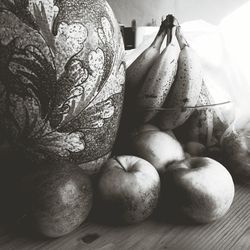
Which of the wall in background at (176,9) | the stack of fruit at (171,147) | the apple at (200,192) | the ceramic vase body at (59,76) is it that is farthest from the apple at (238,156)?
the wall in background at (176,9)

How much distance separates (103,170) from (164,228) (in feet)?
0.40

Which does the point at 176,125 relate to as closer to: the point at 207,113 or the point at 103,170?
the point at 207,113

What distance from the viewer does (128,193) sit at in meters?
0.46

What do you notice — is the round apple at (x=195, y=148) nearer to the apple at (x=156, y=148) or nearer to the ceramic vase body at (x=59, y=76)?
the apple at (x=156, y=148)

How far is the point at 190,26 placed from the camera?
123 cm

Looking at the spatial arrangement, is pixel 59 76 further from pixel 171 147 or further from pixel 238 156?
pixel 238 156

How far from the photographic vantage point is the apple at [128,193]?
0.47 meters

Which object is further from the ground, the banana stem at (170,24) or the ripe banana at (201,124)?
the banana stem at (170,24)

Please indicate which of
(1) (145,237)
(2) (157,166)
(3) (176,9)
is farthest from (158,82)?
(3) (176,9)

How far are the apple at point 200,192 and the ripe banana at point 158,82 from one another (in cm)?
17

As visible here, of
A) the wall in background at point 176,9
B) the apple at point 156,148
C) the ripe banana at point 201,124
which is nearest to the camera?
the apple at point 156,148

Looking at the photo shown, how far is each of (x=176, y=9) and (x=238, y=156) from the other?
2.93m

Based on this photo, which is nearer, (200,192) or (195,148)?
(200,192)

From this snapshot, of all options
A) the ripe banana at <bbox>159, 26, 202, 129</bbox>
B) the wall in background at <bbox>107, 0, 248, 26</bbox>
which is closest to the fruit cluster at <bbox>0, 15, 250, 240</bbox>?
the ripe banana at <bbox>159, 26, 202, 129</bbox>
